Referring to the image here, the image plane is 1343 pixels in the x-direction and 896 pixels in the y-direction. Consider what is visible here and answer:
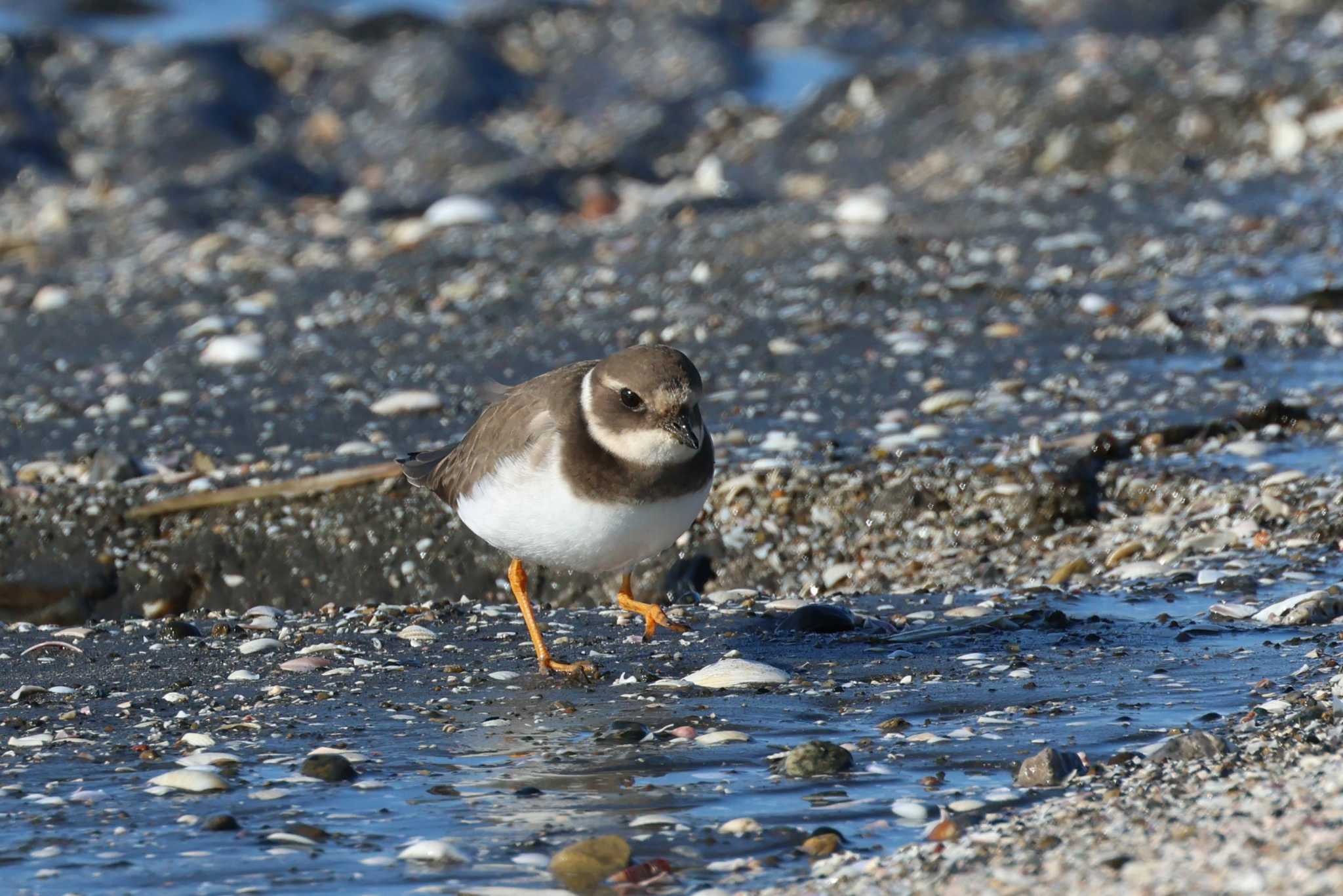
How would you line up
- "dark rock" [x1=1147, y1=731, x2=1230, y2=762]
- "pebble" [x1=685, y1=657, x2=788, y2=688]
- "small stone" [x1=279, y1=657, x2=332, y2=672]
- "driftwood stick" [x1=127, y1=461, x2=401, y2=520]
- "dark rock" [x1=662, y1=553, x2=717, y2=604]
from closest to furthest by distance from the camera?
"dark rock" [x1=1147, y1=731, x2=1230, y2=762], "pebble" [x1=685, y1=657, x2=788, y2=688], "small stone" [x1=279, y1=657, x2=332, y2=672], "dark rock" [x1=662, y1=553, x2=717, y2=604], "driftwood stick" [x1=127, y1=461, x2=401, y2=520]

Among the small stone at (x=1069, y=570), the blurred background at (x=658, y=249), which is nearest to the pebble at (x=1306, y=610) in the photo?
the small stone at (x=1069, y=570)

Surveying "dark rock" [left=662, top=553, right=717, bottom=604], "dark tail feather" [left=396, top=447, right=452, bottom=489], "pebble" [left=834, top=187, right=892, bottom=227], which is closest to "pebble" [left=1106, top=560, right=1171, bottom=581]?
"dark rock" [left=662, top=553, right=717, bottom=604]

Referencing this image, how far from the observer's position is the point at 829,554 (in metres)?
4.93

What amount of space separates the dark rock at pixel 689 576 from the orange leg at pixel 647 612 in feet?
2.52

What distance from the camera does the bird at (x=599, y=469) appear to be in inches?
141

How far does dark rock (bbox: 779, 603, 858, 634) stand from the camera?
13.4 ft

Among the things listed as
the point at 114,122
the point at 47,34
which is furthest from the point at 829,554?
the point at 47,34

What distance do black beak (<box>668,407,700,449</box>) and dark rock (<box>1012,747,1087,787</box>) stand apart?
97cm

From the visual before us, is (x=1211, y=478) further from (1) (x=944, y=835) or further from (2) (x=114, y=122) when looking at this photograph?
(2) (x=114, y=122)

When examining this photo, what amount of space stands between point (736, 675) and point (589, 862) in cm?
107

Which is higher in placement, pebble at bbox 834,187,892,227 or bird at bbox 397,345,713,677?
pebble at bbox 834,187,892,227

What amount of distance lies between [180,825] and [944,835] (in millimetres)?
1273

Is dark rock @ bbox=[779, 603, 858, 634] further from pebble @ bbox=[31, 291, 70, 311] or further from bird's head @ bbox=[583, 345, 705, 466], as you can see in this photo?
pebble @ bbox=[31, 291, 70, 311]

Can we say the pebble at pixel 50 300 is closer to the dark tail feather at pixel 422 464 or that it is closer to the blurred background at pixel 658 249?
the blurred background at pixel 658 249
